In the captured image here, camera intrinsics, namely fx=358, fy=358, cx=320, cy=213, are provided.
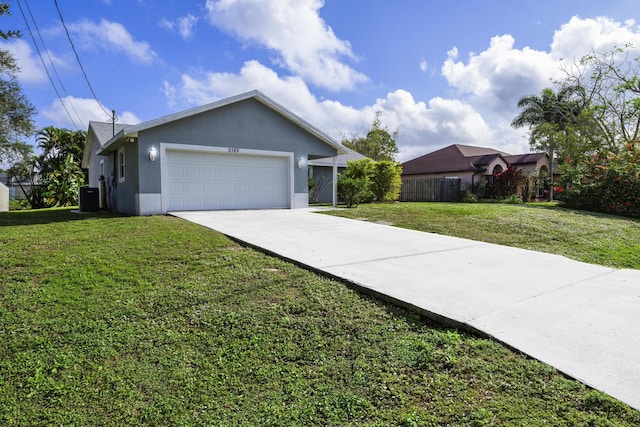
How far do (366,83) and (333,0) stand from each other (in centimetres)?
791

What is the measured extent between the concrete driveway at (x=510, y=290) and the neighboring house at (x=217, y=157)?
5.63m

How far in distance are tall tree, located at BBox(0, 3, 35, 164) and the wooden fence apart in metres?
21.2

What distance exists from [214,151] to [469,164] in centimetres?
1951

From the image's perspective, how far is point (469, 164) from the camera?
83.6ft

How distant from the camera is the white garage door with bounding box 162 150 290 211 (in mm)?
11719

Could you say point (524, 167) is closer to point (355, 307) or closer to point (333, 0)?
point (333, 0)

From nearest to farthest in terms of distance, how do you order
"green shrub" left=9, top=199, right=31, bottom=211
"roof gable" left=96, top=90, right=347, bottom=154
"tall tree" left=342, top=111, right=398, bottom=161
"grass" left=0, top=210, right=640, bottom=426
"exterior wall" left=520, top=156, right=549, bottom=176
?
"grass" left=0, top=210, right=640, bottom=426, "roof gable" left=96, top=90, right=347, bottom=154, "green shrub" left=9, top=199, right=31, bottom=211, "exterior wall" left=520, top=156, right=549, bottom=176, "tall tree" left=342, top=111, right=398, bottom=161

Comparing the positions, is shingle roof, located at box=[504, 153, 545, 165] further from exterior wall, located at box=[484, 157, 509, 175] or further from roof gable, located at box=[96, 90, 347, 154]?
roof gable, located at box=[96, 90, 347, 154]

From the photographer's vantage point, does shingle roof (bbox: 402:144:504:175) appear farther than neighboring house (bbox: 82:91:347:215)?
Yes

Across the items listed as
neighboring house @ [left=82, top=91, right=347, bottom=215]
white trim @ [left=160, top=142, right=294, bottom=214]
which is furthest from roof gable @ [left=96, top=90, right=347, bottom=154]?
white trim @ [left=160, top=142, right=294, bottom=214]

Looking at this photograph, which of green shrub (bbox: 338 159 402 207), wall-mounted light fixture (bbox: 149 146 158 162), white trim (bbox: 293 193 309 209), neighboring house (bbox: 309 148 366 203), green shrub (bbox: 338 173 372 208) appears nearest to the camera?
wall-mounted light fixture (bbox: 149 146 158 162)

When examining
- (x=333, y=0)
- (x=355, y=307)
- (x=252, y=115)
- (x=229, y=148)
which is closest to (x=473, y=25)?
(x=333, y=0)

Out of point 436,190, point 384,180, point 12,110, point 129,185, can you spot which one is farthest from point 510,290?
point 12,110

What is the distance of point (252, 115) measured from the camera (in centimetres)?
1289
